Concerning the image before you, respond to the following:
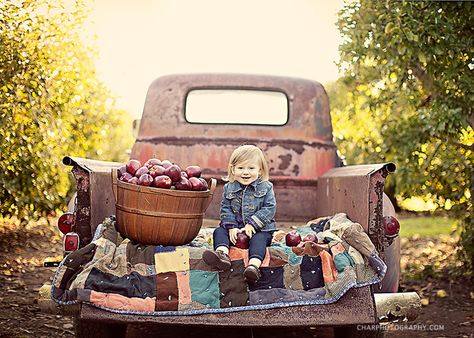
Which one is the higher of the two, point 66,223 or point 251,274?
point 66,223

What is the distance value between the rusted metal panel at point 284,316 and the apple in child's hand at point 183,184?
0.71m

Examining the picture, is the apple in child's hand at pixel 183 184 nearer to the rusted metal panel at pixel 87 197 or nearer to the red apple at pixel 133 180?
the red apple at pixel 133 180

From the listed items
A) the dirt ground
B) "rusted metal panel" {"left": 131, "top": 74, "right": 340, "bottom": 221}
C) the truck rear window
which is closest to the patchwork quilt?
the dirt ground

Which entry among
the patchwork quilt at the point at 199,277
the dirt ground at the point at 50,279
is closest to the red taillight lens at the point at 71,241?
the patchwork quilt at the point at 199,277

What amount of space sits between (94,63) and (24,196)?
2.03m

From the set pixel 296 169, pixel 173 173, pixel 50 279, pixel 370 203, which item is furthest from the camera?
pixel 50 279

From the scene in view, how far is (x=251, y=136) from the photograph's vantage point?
5465 mm

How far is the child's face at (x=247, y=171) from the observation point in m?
4.03

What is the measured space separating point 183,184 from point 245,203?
58 centimetres

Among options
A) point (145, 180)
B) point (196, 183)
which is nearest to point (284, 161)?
point (196, 183)

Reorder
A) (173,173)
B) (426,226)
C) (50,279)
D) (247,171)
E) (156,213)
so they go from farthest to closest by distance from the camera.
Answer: (426,226), (50,279), (247,171), (173,173), (156,213)

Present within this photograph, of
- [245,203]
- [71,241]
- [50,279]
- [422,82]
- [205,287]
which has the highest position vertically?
[422,82]

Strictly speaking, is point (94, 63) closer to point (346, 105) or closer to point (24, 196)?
point (24, 196)

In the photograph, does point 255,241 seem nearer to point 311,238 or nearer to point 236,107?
point 311,238
